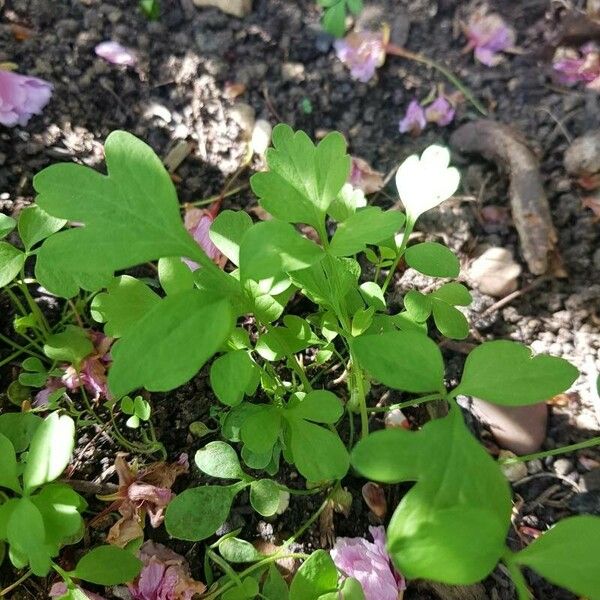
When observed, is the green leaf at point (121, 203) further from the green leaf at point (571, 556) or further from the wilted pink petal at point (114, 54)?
the wilted pink petal at point (114, 54)

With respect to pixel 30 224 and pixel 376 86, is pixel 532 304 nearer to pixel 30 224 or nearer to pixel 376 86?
pixel 376 86

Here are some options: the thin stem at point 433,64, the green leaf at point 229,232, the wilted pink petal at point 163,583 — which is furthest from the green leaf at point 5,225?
the thin stem at point 433,64

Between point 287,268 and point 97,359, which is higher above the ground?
point 287,268

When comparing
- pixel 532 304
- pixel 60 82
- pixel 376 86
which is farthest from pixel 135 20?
pixel 532 304

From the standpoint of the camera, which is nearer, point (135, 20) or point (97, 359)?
point (97, 359)

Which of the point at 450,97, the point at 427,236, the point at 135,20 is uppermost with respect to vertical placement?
the point at 135,20

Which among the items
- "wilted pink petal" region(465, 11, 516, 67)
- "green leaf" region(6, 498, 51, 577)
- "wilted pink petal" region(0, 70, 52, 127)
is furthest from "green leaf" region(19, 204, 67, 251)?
"wilted pink petal" region(465, 11, 516, 67)

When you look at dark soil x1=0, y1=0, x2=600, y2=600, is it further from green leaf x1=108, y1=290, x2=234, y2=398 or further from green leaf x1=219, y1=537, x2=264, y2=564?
green leaf x1=108, y1=290, x2=234, y2=398

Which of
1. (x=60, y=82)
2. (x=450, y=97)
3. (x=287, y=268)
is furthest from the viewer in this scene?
(x=450, y=97)
